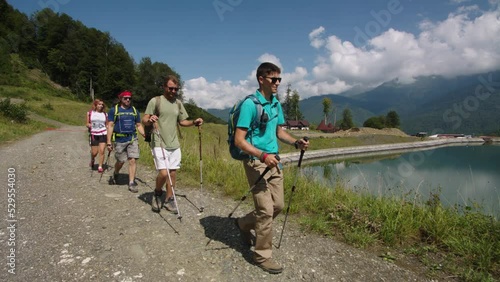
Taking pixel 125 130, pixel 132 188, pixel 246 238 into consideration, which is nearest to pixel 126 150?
pixel 125 130

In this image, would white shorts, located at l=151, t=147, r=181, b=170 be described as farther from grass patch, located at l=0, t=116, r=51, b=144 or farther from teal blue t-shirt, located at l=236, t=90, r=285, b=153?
grass patch, located at l=0, t=116, r=51, b=144

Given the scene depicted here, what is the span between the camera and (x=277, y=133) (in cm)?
430

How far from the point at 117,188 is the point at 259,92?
5.64 m

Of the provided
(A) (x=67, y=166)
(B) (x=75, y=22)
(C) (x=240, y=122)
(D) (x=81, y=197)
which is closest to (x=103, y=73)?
(B) (x=75, y=22)

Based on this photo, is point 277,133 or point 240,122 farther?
→ point 277,133

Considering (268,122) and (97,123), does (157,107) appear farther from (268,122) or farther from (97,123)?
(97,123)

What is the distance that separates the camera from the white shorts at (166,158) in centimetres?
559

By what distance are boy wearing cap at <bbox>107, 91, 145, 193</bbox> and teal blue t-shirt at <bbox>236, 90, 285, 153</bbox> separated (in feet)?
14.7

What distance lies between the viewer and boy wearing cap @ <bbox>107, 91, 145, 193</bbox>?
23.6ft

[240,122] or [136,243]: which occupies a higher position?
[240,122]

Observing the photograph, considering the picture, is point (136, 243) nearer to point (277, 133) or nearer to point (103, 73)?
point (277, 133)

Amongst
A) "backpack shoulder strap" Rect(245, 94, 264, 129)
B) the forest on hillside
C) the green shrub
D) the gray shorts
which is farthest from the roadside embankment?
the forest on hillside

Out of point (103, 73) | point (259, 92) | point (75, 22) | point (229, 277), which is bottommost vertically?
point (229, 277)

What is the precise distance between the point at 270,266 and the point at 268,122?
1.91 m
